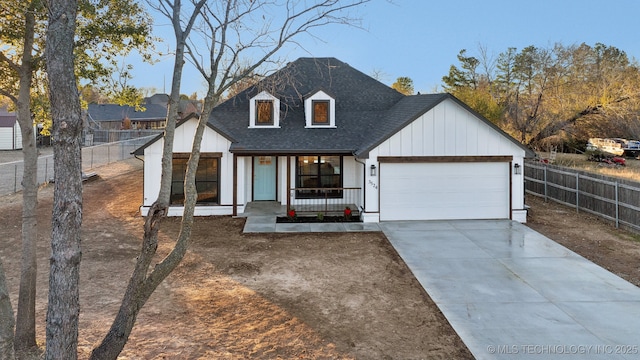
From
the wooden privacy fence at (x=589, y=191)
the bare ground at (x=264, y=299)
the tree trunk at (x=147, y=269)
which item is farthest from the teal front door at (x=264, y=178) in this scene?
the tree trunk at (x=147, y=269)

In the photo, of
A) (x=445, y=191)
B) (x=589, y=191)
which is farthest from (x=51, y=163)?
(x=589, y=191)

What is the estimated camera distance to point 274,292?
789 cm

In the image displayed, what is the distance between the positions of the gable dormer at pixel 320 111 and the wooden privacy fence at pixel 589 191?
374 inches

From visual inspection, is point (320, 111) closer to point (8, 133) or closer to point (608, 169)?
point (608, 169)

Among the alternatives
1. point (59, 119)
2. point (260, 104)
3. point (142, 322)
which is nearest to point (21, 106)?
point (59, 119)

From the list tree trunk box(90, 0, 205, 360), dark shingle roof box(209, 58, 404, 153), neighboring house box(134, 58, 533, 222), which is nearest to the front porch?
neighboring house box(134, 58, 533, 222)

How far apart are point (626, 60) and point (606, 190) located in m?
46.0

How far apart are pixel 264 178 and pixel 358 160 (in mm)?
4664

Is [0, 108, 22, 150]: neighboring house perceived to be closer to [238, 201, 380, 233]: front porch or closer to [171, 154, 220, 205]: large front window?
[171, 154, 220, 205]: large front window

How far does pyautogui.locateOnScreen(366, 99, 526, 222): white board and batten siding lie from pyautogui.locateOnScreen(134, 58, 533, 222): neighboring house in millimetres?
35

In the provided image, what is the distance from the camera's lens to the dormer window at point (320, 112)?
54.3 ft

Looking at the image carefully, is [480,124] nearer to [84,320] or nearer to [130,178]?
[84,320]

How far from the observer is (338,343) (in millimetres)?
5891

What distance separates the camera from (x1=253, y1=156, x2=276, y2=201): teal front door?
17.3 metres
